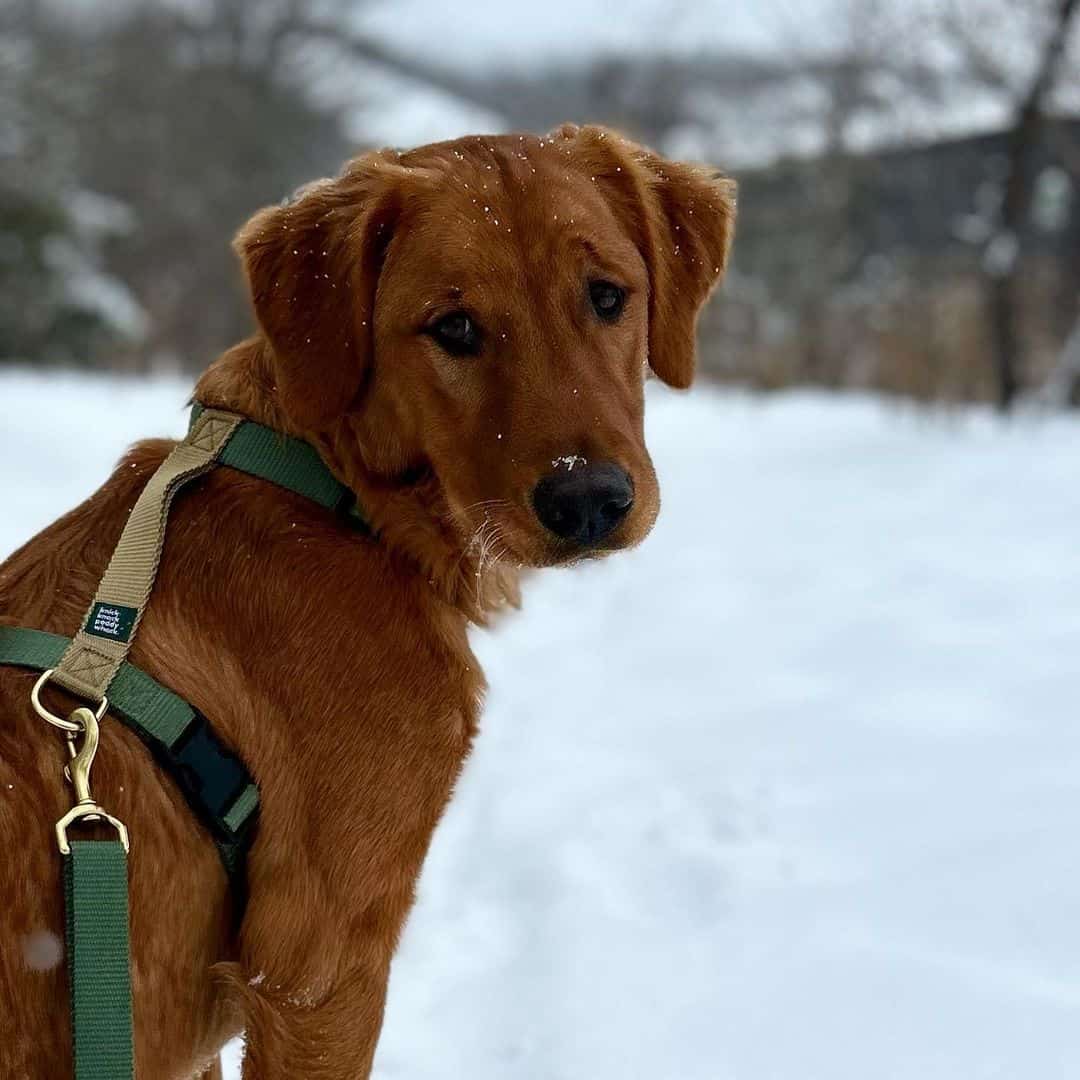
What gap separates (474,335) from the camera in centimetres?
220

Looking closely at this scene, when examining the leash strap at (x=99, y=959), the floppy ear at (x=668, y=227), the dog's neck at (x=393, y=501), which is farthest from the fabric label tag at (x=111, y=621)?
the floppy ear at (x=668, y=227)

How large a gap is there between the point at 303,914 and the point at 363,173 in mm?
1365

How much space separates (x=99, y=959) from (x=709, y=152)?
22223 mm

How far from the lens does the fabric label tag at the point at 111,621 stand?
1890mm

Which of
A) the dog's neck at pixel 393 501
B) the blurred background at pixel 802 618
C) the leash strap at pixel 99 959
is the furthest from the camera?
the blurred background at pixel 802 618

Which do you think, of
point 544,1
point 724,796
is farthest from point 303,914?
point 544,1

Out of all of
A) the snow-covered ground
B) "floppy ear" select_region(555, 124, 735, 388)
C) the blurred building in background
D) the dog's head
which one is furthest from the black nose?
→ the blurred building in background

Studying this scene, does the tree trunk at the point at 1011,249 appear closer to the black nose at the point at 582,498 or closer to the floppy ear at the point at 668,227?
the floppy ear at the point at 668,227

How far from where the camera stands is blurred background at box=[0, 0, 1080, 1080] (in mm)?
2795

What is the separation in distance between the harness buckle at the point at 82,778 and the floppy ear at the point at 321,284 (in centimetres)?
68

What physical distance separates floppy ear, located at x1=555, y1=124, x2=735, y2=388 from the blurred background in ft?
2.33

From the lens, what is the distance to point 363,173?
2.35 m

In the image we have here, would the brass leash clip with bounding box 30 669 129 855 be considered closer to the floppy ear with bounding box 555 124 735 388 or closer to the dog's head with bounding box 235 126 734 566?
the dog's head with bounding box 235 126 734 566

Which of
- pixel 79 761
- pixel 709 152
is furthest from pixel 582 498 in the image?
pixel 709 152
